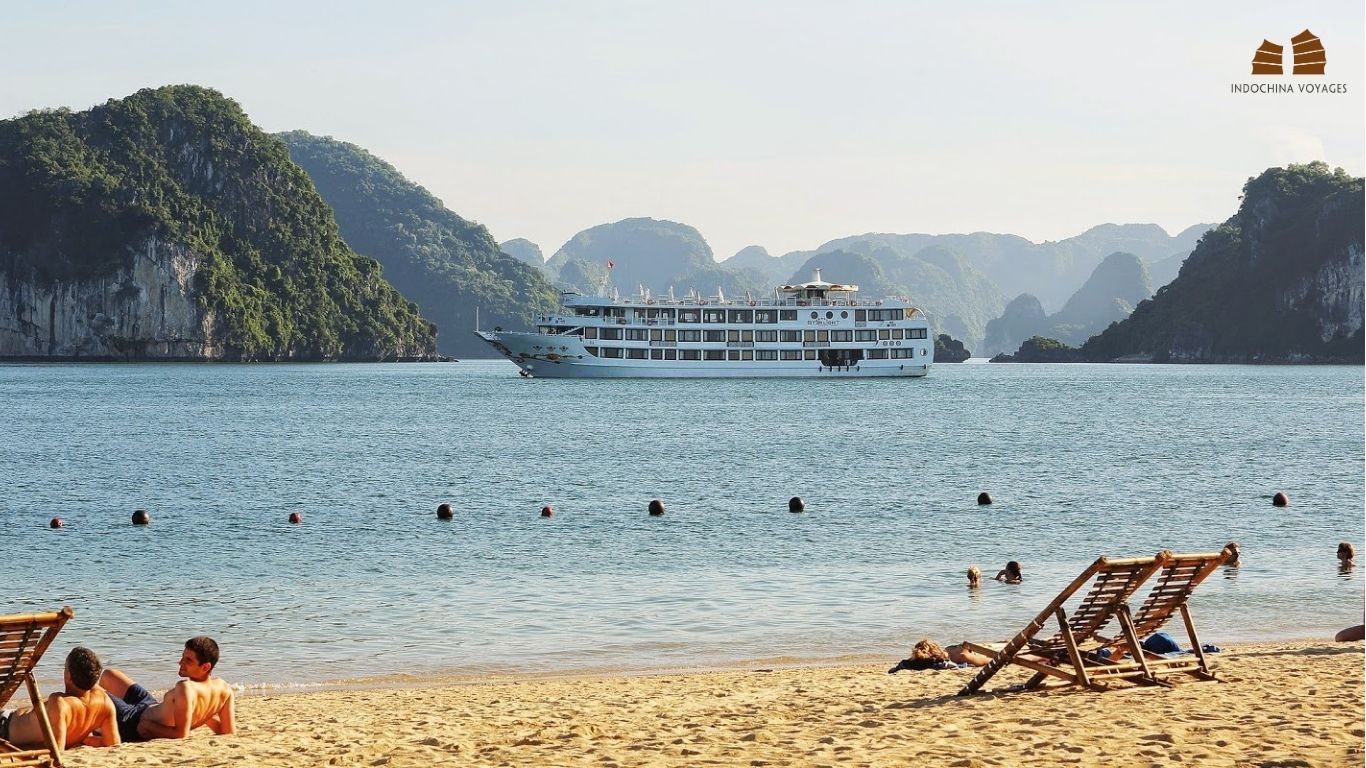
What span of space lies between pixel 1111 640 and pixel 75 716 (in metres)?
8.22

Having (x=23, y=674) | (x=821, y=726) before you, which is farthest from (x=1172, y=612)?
(x=23, y=674)

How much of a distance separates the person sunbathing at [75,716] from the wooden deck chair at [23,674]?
14 centimetres

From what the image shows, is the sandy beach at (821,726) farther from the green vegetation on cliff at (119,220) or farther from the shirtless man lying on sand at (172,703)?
the green vegetation on cliff at (119,220)

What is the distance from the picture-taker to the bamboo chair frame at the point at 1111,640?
36.8 feet

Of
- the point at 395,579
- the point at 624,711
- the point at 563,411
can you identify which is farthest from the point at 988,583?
the point at 563,411

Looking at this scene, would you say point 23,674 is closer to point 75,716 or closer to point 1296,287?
point 75,716

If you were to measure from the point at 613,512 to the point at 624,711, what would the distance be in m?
20.7

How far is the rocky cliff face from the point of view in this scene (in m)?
176

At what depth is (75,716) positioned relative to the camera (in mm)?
10320

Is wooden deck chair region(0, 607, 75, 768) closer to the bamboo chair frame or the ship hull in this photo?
the bamboo chair frame

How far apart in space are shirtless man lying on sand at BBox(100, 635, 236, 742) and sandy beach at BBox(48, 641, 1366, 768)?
0.55ft

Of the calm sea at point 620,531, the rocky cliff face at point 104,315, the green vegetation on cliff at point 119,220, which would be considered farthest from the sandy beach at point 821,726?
the green vegetation on cliff at point 119,220

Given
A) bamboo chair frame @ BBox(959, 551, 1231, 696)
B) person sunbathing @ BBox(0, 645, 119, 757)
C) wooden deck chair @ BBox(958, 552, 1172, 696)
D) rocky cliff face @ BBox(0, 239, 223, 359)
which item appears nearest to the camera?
person sunbathing @ BBox(0, 645, 119, 757)

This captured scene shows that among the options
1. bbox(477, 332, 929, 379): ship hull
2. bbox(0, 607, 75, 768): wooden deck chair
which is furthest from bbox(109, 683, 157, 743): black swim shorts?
bbox(477, 332, 929, 379): ship hull
